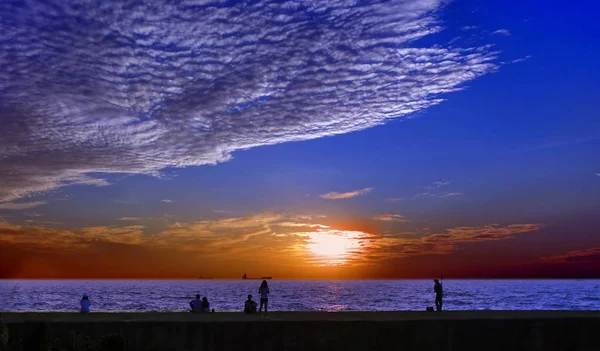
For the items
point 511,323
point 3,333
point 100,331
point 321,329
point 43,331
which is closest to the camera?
point 3,333

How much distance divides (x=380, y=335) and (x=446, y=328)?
6.36ft

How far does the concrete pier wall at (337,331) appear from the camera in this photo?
49.6 ft

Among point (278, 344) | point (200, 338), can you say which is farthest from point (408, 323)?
point (200, 338)

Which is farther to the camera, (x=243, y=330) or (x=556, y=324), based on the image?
(x=556, y=324)

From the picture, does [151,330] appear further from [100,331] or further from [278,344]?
[278,344]

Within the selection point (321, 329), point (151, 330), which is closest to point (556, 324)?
point (321, 329)

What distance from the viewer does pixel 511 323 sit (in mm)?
17109

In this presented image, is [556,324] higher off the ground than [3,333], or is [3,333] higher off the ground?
[3,333]

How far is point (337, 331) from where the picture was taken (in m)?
16.1

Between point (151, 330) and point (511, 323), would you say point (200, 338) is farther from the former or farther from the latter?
point (511, 323)

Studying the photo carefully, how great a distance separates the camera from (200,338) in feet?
50.3

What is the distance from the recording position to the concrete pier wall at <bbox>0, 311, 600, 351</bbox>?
1513cm

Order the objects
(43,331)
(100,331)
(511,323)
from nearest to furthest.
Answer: (43,331)
(100,331)
(511,323)

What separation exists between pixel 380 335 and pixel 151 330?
601cm
